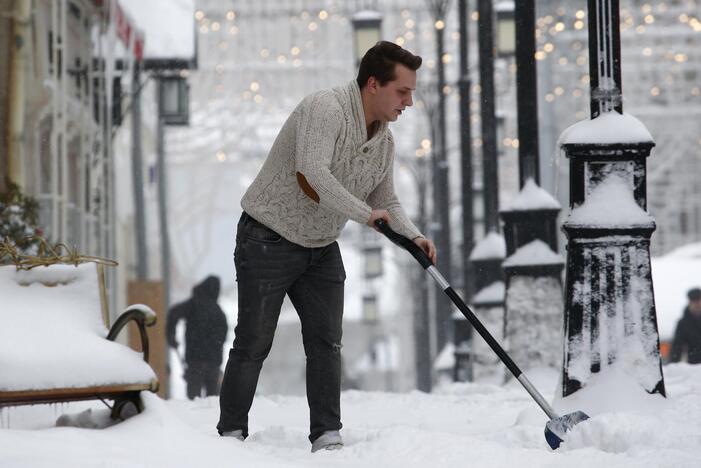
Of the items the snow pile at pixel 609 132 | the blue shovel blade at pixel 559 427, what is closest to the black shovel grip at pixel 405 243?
the blue shovel blade at pixel 559 427

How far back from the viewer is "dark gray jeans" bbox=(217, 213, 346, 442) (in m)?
5.54

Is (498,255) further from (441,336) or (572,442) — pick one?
(441,336)

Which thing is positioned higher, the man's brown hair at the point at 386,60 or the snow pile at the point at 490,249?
the man's brown hair at the point at 386,60

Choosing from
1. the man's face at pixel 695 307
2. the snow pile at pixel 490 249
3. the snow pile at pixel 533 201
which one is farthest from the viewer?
the snow pile at pixel 490 249

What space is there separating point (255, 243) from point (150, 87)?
30.1 metres

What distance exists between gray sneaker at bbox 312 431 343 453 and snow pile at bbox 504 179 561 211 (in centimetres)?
634

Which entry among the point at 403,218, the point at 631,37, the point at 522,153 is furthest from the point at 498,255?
the point at 631,37

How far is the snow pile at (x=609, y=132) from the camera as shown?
630cm

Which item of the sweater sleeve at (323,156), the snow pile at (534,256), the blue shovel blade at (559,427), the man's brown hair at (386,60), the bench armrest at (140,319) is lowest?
the blue shovel blade at (559,427)

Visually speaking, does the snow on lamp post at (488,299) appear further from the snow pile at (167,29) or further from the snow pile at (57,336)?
the snow pile at (57,336)

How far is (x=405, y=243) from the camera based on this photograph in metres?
5.57

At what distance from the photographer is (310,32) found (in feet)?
115

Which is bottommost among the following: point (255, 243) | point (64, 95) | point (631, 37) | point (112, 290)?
point (112, 290)

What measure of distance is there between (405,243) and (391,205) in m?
0.26
